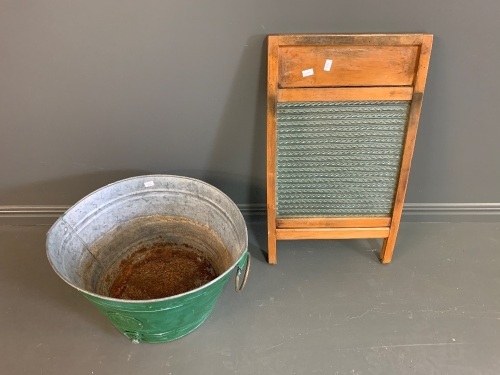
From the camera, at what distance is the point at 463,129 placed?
1674 millimetres

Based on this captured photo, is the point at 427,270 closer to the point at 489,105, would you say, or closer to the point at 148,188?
the point at 489,105

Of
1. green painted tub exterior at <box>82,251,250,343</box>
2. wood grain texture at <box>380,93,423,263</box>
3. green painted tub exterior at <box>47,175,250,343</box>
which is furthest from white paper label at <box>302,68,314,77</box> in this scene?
green painted tub exterior at <box>82,251,250,343</box>

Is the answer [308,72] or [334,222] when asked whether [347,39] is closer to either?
[308,72]

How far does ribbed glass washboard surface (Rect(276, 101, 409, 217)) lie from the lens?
152 centimetres

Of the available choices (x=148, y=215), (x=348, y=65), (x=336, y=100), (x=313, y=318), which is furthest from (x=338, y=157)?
(x=148, y=215)

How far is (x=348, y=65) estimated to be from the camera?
1.43 m

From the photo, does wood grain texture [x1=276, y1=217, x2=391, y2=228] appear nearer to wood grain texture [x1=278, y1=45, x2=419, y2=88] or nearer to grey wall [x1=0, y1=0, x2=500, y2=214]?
grey wall [x1=0, y1=0, x2=500, y2=214]

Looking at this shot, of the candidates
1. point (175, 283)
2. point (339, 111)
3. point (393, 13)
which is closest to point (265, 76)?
point (339, 111)

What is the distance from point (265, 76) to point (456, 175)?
3.01ft

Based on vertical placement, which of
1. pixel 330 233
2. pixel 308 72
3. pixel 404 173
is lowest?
pixel 330 233

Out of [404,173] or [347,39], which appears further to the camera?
[404,173]

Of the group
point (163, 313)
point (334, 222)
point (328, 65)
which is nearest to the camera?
point (163, 313)

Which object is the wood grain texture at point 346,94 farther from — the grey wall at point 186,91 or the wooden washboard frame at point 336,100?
the grey wall at point 186,91

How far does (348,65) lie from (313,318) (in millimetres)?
917
